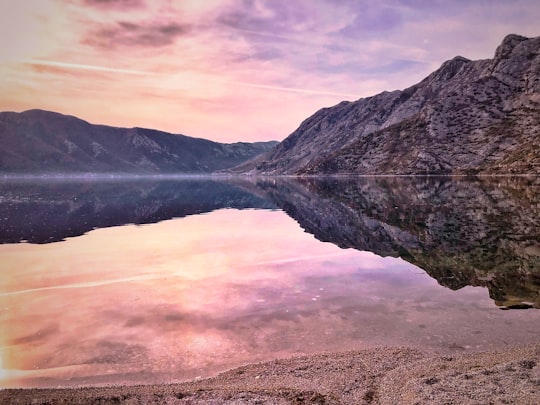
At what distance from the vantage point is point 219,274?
89.2ft

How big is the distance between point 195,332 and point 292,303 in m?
5.72

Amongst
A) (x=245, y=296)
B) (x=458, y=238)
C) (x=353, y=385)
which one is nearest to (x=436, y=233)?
(x=458, y=238)

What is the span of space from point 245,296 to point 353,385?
10852 millimetres

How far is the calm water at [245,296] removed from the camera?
49.9ft

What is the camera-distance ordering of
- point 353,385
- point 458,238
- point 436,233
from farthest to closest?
point 436,233
point 458,238
point 353,385

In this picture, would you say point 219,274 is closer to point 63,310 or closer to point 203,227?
point 63,310

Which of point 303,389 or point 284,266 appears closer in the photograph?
point 303,389

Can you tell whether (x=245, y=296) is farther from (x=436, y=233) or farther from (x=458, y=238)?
(x=436, y=233)

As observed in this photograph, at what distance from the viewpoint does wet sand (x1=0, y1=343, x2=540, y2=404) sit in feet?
36.7

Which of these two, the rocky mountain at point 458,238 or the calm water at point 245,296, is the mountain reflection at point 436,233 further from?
the calm water at point 245,296

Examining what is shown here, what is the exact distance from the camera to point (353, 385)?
12.0 metres

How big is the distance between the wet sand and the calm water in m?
1.00

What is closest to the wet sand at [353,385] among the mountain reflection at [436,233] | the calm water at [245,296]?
the calm water at [245,296]

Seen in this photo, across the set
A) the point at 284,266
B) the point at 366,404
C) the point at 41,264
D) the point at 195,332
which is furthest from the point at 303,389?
the point at 41,264
